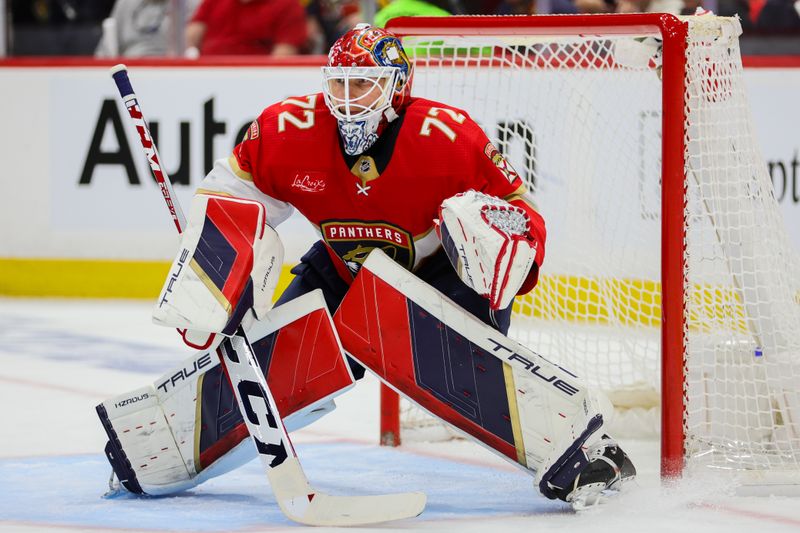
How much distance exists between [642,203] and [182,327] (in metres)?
2.01

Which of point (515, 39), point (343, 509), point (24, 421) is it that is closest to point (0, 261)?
point (24, 421)

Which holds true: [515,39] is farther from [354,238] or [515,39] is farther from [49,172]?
[49,172]

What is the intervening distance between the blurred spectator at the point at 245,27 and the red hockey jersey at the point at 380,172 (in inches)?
126

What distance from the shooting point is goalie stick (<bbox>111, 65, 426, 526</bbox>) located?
8.23ft

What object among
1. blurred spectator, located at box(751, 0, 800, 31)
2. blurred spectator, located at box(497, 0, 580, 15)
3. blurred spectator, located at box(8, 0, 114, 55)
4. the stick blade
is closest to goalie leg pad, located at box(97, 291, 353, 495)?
the stick blade

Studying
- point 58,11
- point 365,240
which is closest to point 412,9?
point 58,11

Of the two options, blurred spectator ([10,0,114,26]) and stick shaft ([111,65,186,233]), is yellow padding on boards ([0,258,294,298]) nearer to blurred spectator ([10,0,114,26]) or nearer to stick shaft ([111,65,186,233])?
blurred spectator ([10,0,114,26])

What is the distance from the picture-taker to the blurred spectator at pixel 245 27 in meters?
5.90

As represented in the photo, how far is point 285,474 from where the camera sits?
252 cm

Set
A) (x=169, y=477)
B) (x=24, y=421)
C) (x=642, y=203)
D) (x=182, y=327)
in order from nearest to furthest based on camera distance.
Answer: (x=182, y=327) → (x=169, y=477) → (x=24, y=421) → (x=642, y=203)

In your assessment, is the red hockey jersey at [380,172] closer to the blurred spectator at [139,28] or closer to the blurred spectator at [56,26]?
A: the blurred spectator at [139,28]

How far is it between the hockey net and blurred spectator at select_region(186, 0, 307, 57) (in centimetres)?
174

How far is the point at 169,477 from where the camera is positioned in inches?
109

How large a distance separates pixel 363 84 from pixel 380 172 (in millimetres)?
171
